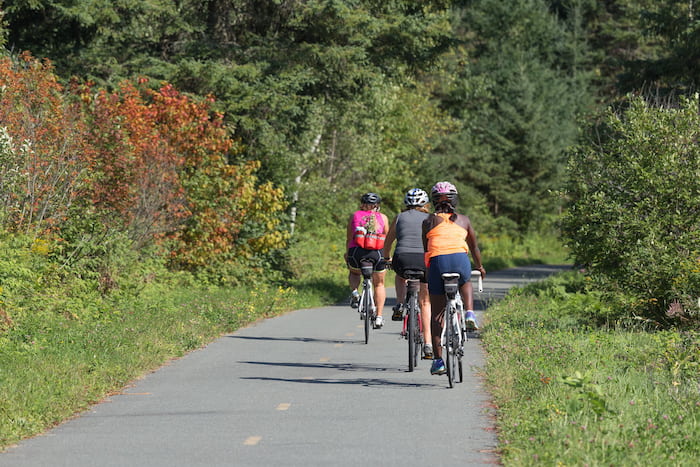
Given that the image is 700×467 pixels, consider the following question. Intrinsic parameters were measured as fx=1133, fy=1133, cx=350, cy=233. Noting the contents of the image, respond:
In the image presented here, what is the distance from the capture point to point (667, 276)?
50.2ft

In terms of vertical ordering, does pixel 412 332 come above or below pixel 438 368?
above

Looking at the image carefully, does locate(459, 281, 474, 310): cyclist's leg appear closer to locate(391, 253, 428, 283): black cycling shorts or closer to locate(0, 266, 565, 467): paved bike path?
locate(0, 266, 565, 467): paved bike path

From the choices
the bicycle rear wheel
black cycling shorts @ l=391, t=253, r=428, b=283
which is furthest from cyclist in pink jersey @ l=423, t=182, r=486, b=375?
black cycling shorts @ l=391, t=253, r=428, b=283

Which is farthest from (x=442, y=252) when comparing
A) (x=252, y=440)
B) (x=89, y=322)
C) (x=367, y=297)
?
(x=89, y=322)

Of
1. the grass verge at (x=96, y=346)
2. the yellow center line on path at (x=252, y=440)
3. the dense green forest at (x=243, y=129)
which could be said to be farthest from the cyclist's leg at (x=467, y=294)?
the dense green forest at (x=243, y=129)

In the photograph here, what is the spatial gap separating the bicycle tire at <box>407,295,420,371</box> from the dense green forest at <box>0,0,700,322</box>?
14.8ft

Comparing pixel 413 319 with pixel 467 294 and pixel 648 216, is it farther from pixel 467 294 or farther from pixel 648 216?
pixel 648 216

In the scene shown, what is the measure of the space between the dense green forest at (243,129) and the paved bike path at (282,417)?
396 centimetres

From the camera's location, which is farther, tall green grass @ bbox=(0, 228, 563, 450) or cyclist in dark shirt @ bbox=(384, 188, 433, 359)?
cyclist in dark shirt @ bbox=(384, 188, 433, 359)

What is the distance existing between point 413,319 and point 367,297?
12.1ft

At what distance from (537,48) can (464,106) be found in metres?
12.8

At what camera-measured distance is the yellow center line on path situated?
814 cm

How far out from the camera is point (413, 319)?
12141 millimetres

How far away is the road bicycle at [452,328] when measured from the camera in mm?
10914
